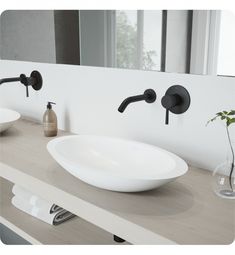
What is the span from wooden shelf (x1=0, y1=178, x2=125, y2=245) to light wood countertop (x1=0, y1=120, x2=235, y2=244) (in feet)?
1.03

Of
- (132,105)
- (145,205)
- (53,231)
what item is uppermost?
(132,105)

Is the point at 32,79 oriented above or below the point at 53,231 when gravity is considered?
above

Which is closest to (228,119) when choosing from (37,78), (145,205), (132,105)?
(145,205)

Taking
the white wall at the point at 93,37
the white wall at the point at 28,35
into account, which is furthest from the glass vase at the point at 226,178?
the white wall at the point at 28,35

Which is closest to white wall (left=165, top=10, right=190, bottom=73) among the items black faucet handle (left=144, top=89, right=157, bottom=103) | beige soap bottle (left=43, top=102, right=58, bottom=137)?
black faucet handle (left=144, top=89, right=157, bottom=103)

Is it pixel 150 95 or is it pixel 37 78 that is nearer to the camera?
pixel 150 95

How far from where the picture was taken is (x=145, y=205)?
103 cm

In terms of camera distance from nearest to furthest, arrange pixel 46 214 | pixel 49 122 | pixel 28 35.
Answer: pixel 46 214
pixel 49 122
pixel 28 35

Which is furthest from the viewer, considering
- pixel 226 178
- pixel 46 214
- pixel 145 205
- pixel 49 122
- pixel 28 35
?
pixel 28 35

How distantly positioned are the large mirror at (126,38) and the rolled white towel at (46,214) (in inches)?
28.6

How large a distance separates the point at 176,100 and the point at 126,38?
395 mm

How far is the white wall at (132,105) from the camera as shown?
4.13 ft

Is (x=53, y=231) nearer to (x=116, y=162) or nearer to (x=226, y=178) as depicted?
(x=116, y=162)
